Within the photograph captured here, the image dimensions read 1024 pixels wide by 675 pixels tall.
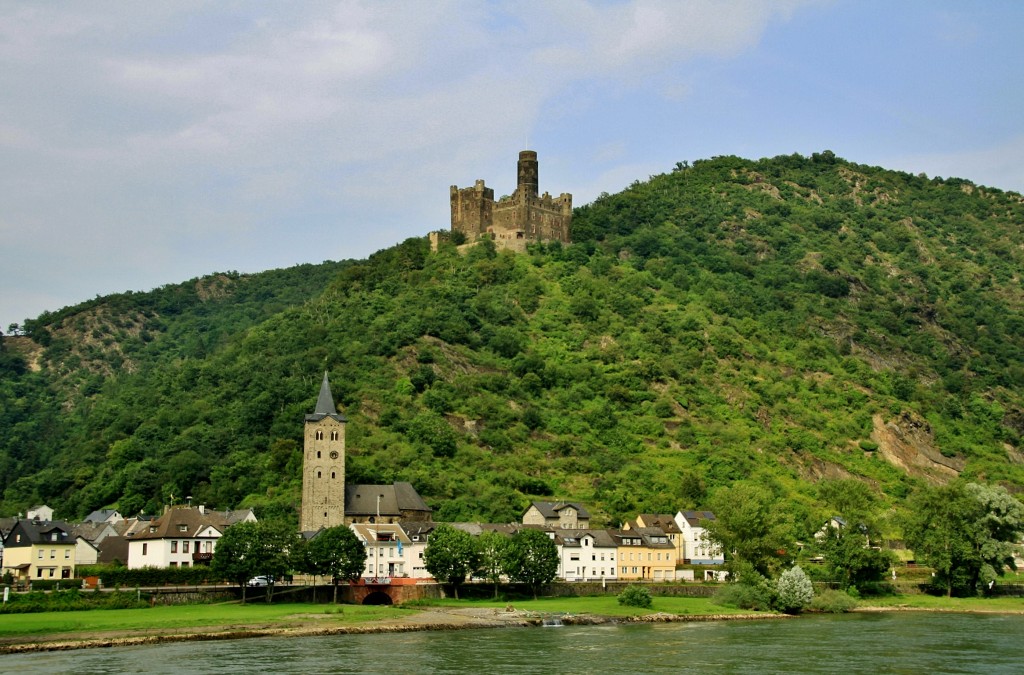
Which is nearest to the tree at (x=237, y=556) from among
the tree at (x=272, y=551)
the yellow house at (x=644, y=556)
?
the tree at (x=272, y=551)

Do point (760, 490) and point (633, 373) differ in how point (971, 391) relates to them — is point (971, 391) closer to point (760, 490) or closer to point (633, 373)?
point (633, 373)

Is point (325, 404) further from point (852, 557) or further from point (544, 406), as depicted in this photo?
point (852, 557)

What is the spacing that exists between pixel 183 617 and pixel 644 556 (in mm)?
52233

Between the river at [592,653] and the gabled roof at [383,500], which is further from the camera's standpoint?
the gabled roof at [383,500]

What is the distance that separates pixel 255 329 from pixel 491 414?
52990 millimetres

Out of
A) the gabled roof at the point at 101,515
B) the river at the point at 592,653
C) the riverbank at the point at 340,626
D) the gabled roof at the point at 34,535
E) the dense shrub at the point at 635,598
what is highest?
the gabled roof at the point at 101,515

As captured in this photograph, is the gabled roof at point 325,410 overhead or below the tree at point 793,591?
overhead

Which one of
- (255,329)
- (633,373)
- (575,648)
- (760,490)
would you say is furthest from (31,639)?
(255,329)

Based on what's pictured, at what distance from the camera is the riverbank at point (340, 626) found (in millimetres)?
73938

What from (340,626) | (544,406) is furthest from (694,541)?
(340,626)

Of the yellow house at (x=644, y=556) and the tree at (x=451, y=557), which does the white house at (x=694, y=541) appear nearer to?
the yellow house at (x=644, y=556)

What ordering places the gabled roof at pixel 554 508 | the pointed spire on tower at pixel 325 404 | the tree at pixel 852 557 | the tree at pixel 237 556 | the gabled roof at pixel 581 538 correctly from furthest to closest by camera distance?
1. the gabled roof at pixel 554 508
2. the pointed spire on tower at pixel 325 404
3. the gabled roof at pixel 581 538
4. the tree at pixel 852 557
5. the tree at pixel 237 556

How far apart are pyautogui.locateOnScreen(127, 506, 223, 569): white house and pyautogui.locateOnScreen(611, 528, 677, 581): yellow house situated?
126 ft

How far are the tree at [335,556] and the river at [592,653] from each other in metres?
16.0
